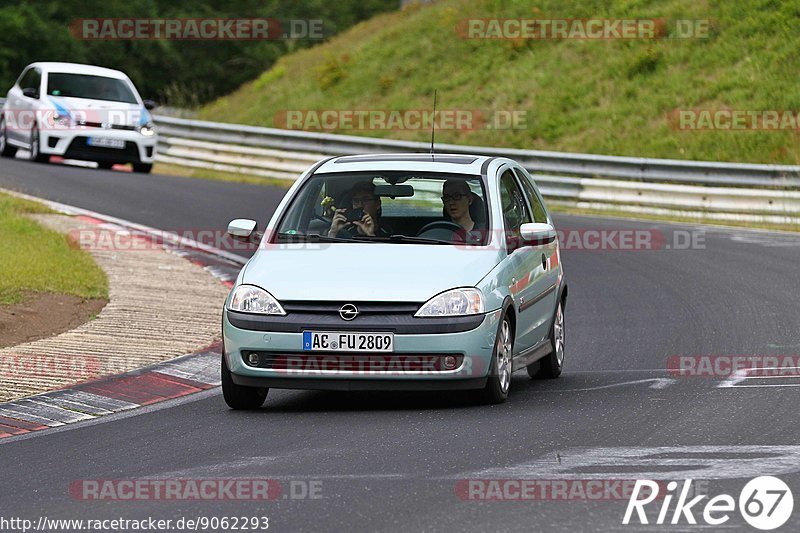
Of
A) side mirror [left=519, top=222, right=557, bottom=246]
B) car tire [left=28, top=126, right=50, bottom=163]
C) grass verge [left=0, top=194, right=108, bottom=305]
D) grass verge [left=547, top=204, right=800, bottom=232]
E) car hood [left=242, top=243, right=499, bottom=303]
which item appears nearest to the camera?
car hood [left=242, top=243, right=499, bottom=303]

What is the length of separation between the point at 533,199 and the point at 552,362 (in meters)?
1.29

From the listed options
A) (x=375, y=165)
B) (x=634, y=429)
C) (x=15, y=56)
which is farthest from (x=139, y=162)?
(x=15, y=56)

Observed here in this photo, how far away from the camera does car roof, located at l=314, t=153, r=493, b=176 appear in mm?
10703

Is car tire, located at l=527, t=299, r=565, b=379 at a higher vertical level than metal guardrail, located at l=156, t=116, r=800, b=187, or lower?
lower

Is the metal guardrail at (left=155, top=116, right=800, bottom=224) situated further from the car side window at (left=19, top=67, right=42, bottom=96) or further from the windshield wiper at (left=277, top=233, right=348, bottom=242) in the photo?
the windshield wiper at (left=277, top=233, right=348, bottom=242)

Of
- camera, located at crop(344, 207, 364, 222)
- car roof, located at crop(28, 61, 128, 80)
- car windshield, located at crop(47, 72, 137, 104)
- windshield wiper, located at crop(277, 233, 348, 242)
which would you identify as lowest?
windshield wiper, located at crop(277, 233, 348, 242)

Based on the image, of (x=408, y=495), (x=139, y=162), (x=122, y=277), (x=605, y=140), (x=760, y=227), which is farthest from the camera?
(x=605, y=140)

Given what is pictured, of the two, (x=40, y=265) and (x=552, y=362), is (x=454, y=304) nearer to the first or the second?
(x=552, y=362)

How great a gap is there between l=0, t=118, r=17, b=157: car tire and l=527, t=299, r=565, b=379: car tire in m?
19.9

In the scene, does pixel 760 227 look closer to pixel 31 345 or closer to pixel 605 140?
pixel 605 140

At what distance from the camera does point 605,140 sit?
3153 centimetres

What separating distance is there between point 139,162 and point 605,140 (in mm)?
9444
